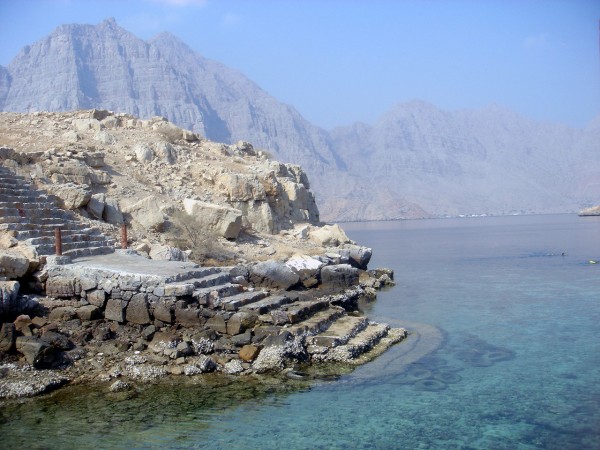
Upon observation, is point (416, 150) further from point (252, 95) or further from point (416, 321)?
point (416, 321)

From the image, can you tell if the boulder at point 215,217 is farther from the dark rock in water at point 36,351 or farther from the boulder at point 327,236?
the dark rock in water at point 36,351

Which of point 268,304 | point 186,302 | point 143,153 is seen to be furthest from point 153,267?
point 143,153

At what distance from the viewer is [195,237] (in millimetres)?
21453

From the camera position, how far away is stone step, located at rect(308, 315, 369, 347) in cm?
1336

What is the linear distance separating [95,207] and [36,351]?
33.1 feet

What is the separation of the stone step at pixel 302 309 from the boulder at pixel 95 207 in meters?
8.90

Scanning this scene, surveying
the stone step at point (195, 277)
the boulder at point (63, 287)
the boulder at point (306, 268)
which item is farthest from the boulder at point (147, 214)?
the boulder at point (63, 287)

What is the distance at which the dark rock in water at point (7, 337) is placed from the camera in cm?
1184

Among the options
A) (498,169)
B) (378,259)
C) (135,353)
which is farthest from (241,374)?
(498,169)

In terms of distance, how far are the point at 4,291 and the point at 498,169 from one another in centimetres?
18321

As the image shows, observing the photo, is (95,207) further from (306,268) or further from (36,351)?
(36,351)

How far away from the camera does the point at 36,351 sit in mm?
11586

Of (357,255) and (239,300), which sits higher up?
(357,255)

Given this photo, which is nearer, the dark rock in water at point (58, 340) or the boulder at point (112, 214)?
the dark rock in water at point (58, 340)
